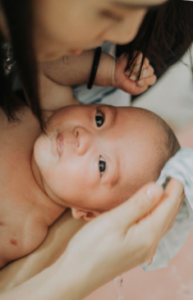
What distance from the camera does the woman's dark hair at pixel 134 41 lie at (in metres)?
0.53

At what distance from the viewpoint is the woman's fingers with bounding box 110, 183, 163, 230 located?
75cm

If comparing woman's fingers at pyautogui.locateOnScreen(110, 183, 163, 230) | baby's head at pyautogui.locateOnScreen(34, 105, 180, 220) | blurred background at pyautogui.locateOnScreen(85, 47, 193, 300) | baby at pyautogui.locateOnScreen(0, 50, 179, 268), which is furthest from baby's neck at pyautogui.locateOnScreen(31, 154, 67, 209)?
blurred background at pyautogui.locateOnScreen(85, 47, 193, 300)

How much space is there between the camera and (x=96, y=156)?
0.91m

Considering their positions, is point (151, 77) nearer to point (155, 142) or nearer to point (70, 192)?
point (155, 142)

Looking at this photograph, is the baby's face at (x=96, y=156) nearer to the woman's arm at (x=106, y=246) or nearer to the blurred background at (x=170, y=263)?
the woman's arm at (x=106, y=246)

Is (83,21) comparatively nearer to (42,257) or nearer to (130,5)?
(130,5)

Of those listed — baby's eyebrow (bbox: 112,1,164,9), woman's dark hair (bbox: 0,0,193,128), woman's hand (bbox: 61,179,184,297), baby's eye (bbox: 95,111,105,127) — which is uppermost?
baby's eyebrow (bbox: 112,1,164,9)

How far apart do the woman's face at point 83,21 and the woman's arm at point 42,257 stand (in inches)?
25.8

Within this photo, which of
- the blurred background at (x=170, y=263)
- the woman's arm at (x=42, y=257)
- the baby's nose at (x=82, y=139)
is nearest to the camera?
Result: the baby's nose at (x=82, y=139)

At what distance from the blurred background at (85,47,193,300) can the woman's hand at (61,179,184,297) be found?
67 centimetres

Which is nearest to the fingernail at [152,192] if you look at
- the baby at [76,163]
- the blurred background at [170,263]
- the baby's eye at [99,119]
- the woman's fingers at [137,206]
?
the woman's fingers at [137,206]

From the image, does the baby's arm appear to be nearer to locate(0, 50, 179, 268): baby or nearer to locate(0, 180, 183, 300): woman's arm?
locate(0, 50, 179, 268): baby

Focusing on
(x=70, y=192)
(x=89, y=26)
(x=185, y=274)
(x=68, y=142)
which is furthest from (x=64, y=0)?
(x=185, y=274)

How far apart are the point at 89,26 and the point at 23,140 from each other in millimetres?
547
